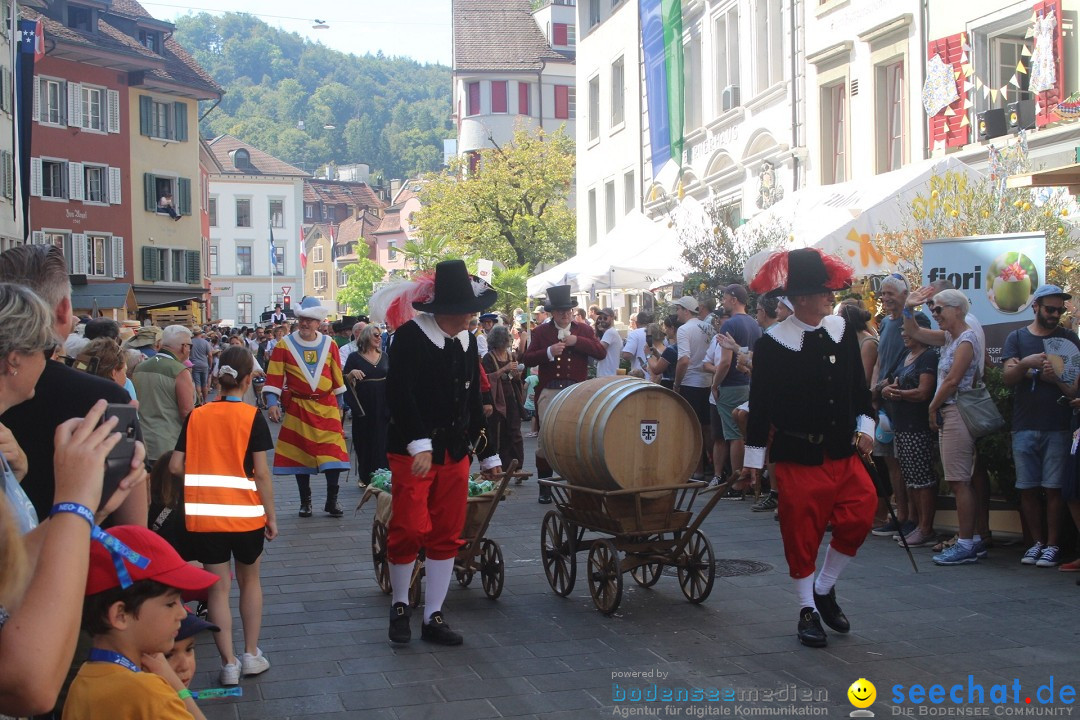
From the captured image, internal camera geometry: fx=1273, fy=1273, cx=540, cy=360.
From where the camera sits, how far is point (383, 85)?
187000 mm

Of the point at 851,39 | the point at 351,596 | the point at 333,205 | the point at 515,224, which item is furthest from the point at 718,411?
the point at 333,205

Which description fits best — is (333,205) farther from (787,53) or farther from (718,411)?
(718,411)

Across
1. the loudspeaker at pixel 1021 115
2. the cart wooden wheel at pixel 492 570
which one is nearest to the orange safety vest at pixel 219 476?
the cart wooden wheel at pixel 492 570

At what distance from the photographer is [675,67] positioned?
94.1 ft

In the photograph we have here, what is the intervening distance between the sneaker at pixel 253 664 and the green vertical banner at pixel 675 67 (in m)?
23.6

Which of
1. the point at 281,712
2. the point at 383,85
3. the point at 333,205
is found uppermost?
the point at 383,85

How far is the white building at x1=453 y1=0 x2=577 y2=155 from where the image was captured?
6862 centimetres

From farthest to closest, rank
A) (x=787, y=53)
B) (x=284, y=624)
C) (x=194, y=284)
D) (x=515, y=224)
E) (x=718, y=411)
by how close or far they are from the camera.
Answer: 1. (x=194, y=284)
2. (x=515, y=224)
3. (x=787, y=53)
4. (x=718, y=411)
5. (x=284, y=624)

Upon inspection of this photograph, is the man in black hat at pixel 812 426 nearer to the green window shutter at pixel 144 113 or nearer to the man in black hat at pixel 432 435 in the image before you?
the man in black hat at pixel 432 435

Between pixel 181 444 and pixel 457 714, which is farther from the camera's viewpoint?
pixel 181 444

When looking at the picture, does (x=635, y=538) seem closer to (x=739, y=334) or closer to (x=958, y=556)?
(x=958, y=556)

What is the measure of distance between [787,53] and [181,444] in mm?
19004

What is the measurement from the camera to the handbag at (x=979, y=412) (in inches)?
352

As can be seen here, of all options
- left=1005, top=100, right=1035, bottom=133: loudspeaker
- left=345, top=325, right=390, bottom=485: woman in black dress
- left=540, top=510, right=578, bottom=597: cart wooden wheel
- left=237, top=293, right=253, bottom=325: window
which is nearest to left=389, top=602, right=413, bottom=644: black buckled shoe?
left=540, top=510, right=578, bottom=597: cart wooden wheel
